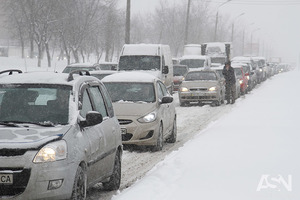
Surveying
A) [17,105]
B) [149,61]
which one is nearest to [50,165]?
[17,105]

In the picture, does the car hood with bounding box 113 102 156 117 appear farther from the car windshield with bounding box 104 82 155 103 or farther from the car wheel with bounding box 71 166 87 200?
Result: the car wheel with bounding box 71 166 87 200

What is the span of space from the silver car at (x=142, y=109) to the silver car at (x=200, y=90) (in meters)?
11.6

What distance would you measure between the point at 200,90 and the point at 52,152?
20601mm

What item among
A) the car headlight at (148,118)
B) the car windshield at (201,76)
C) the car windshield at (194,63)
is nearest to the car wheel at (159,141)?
the car headlight at (148,118)

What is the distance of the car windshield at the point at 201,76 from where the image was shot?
90.7 feet

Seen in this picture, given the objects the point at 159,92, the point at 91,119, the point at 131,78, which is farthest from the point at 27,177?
the point at 131,78

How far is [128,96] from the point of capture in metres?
14.0

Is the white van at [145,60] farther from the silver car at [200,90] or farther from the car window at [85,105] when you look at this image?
the car window at [85,105]

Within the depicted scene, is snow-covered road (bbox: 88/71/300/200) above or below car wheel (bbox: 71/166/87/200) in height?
below

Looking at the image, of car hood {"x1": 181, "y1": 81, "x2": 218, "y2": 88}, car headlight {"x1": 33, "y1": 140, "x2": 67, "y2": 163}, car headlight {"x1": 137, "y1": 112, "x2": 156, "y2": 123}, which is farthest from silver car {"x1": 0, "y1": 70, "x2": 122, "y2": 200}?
car hood {"x1": 181, "y1": 81, "x2": 218, "y2": 88}

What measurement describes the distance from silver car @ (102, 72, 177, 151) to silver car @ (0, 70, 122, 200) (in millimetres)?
3883

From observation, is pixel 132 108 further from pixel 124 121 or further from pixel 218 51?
pixel 218 51

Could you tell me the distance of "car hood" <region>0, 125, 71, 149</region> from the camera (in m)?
6.45

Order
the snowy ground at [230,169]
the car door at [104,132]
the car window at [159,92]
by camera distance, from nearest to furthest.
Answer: the snowy ground at [230,169] < the car door at [104,132] < the car window at [159,92]
